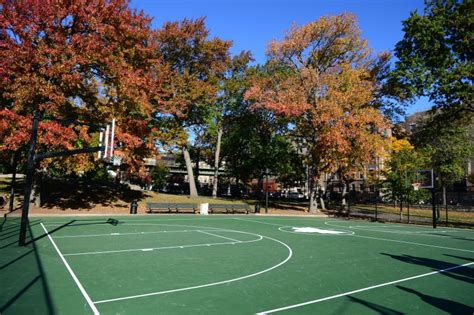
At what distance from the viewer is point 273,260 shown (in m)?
11.9

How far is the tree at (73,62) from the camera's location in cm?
2173

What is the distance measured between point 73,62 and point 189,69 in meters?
18.3

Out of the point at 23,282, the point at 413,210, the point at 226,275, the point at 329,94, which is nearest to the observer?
the point at 23,282

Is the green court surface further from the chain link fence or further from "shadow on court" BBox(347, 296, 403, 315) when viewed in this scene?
the chain link fence

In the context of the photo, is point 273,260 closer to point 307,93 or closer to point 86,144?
point 86,144

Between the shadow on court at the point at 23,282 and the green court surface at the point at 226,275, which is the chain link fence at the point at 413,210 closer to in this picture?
the green court surface at the point at 226,275

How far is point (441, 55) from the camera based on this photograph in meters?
26.7

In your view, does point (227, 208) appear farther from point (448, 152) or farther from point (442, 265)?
point (448, 152)

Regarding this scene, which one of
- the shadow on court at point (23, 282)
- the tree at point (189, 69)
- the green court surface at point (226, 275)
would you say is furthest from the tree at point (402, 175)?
the shadow on court at point (23, 282)

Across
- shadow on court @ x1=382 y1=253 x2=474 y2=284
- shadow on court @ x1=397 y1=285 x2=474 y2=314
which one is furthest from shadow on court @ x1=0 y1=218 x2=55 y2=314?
shadow on court @ x1=382 y1=253 x2=474 y2=284

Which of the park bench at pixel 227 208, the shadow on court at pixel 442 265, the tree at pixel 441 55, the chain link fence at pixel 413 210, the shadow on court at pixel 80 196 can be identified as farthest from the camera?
the chain link fence at pixel 413 210

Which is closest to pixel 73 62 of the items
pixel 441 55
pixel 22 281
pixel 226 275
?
pixel 22 281

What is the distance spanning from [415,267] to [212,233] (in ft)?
33.0

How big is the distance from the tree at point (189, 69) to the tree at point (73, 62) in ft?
24.3
